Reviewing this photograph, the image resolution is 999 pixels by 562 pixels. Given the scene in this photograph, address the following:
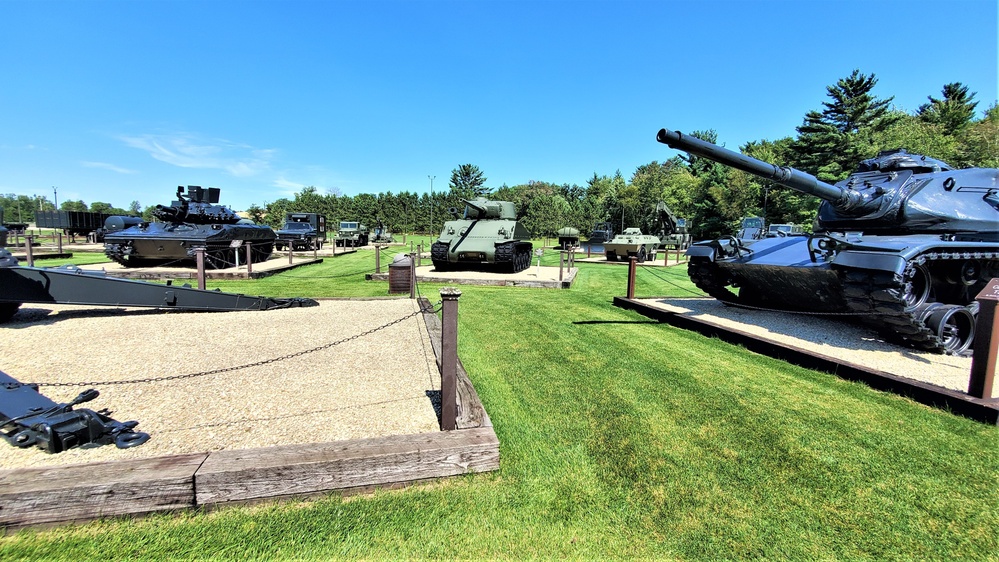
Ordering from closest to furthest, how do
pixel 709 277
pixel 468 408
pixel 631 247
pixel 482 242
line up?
pixel 468 408, pixel 709 277, pixel 482 242, pixel 631 247

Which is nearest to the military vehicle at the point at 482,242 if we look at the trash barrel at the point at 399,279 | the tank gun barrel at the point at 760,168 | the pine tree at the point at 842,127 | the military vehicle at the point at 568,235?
the trash barrel at the point at 399,279

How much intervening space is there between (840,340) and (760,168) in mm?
2850

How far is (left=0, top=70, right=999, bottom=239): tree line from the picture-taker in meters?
30.8

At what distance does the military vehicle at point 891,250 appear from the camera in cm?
531

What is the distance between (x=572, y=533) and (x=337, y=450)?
1.41 metres

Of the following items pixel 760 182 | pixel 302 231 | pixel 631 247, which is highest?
pixel 760 182

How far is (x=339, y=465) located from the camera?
8.84ft

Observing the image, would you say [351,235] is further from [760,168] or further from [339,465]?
[339,465]

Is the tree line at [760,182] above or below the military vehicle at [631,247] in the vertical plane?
above

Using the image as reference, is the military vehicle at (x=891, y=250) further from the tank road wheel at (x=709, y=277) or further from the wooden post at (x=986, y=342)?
the wooden post at (x=986, y=342)

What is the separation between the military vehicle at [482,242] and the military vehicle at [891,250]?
7.18 metres

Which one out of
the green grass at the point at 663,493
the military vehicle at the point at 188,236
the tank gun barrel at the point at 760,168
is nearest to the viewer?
the green grass at the point at 663,493

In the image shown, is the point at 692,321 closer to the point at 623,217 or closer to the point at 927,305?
the point at 927,305

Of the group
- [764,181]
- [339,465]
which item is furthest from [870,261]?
[764,181]
